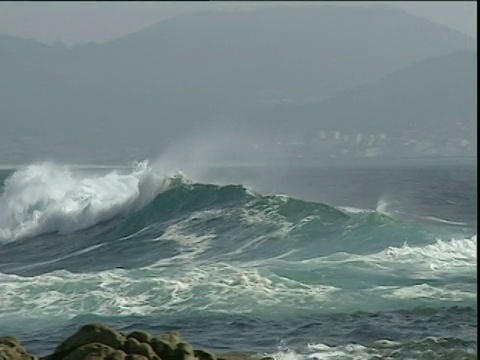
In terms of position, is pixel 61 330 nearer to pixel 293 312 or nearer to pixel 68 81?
pixel 293 312

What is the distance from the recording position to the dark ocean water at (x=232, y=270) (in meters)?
17.3

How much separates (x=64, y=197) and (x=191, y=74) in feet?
149

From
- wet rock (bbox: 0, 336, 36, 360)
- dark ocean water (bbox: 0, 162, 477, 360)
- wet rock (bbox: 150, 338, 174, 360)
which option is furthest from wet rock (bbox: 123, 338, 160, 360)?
dark ocean water (bbox: 0, 162, 477, 360)

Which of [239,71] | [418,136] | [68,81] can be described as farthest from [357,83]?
[68,81]

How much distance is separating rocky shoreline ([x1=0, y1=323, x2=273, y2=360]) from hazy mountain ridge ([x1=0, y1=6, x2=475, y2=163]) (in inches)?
1665

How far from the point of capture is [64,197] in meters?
47.9

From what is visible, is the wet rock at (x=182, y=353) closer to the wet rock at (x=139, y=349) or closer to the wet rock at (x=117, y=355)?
the wet rock at (x=139, y=349)

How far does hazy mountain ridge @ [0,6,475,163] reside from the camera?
67750mm

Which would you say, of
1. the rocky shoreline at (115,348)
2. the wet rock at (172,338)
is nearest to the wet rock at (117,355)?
the rocky shoreline at (115,348)

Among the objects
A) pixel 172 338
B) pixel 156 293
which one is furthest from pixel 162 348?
pixel 156 293

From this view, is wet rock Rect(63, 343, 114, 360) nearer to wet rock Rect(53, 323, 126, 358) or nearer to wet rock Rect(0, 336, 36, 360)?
wet rock Rect(53, 323, 126, 358)

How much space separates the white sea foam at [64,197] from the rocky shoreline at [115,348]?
2819cm

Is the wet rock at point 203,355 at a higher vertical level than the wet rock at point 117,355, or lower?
lower

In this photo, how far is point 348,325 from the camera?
17672mm
